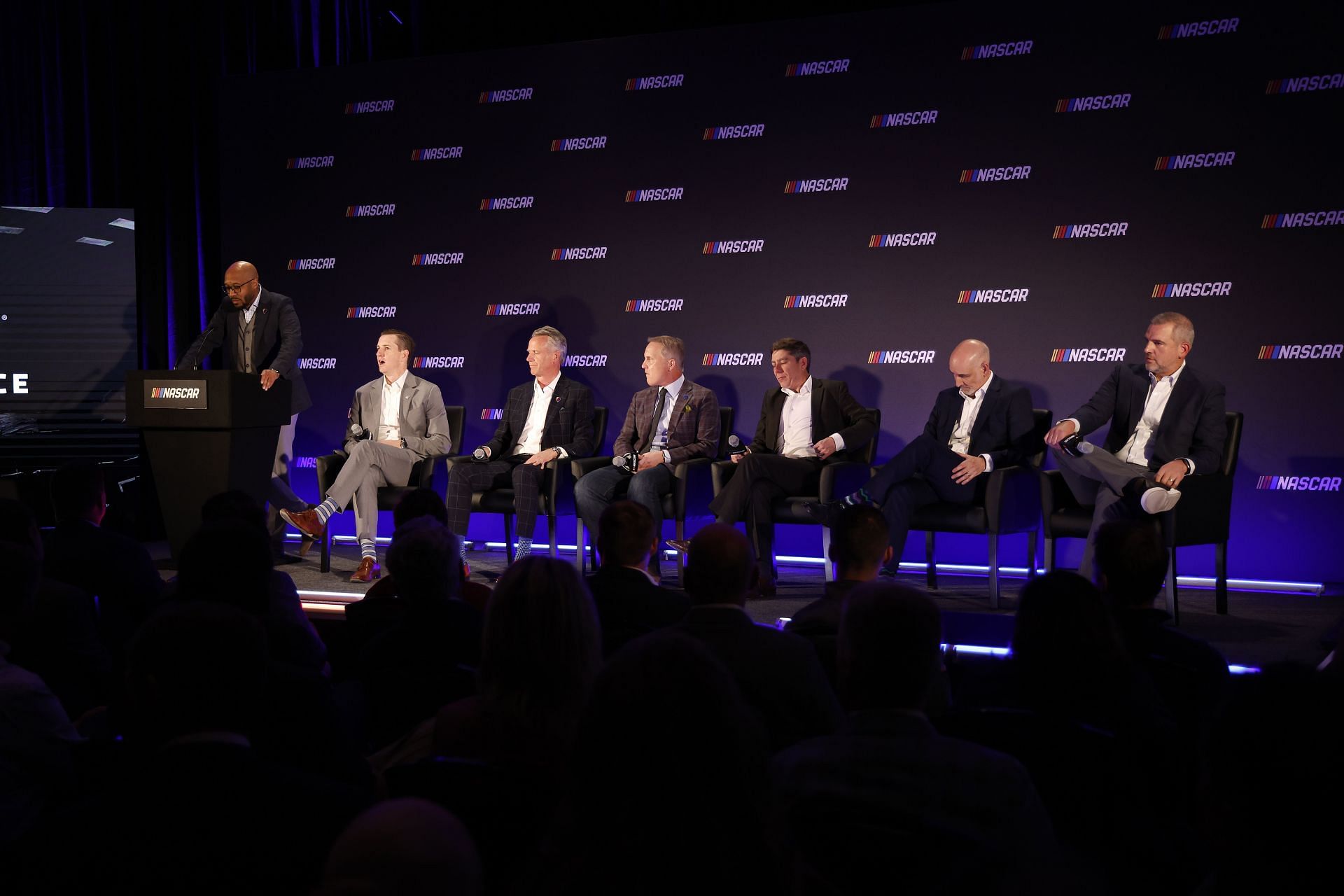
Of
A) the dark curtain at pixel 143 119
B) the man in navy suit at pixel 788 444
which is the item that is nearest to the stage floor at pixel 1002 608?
the man in navy suit at pixel 788 444

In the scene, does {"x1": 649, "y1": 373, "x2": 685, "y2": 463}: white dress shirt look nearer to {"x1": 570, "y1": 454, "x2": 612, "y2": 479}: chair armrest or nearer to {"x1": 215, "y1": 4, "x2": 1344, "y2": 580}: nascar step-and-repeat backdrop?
{"x1": 570, "y1": 454, "x2": 612, "y2": 479}: chair armrest

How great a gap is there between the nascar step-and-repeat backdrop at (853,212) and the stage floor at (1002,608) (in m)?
0.47

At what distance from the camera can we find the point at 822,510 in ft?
16.9

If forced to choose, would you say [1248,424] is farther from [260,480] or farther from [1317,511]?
[260,480]

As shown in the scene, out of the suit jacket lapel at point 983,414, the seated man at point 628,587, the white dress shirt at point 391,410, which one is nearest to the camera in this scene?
the seated man at point 628,587

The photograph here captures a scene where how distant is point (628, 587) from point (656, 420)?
3299 mm

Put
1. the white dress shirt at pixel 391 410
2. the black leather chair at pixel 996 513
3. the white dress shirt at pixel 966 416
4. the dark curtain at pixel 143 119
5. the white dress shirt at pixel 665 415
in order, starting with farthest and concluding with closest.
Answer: the dark curtain at pixel 143 119 < the white dress shirt at pixel 391 410 < the white dress shirt at pixel 665 415 < the white dress shirt at pixel 966 416 < the black leather chair at pixel 996 513

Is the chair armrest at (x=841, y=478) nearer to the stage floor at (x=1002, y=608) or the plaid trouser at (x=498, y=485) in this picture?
the stage floor at (x=1002, y=608)

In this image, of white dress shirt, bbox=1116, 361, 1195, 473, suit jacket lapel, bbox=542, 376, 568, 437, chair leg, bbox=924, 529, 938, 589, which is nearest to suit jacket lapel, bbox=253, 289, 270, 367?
suit jacket lapel, bbox=542, 376, 568, 437

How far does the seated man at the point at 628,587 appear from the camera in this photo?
103 inches

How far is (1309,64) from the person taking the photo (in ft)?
17.4

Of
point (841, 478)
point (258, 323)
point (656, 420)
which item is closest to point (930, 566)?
point (841, 478)

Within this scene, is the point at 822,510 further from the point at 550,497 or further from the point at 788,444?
the point at 550,497

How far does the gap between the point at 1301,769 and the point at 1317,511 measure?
206 inches
